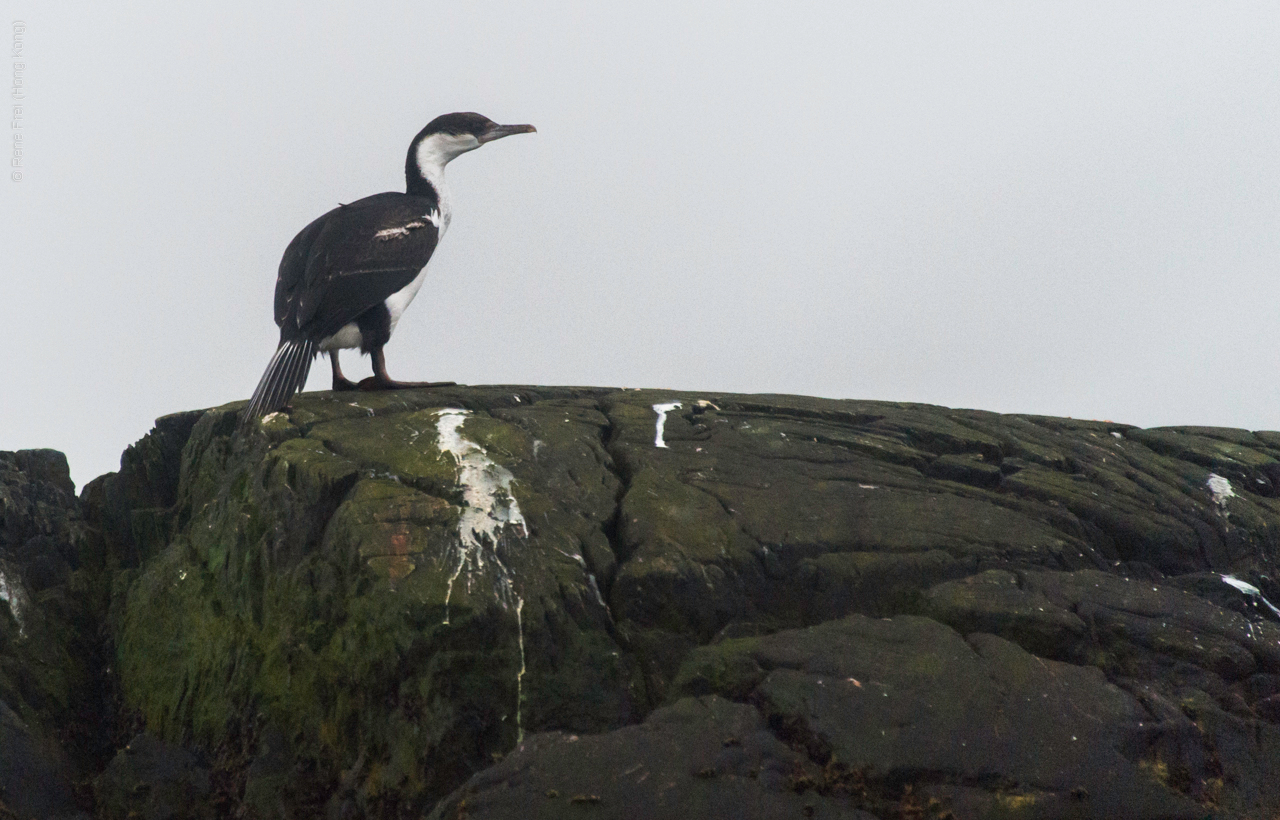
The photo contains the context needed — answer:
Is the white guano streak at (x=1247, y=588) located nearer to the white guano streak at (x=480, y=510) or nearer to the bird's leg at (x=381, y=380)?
the white guano streak at (x=480, y=510)

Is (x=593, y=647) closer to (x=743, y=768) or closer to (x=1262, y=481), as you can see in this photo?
(x=743, y=768)

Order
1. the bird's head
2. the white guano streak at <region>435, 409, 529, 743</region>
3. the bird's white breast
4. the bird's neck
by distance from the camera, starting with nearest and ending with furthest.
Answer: the white guano streak at <region>435, 409, 529, 743</region>, the bird's white breast, the bird's neck, the bird's head

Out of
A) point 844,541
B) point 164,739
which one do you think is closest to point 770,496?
point 844,541

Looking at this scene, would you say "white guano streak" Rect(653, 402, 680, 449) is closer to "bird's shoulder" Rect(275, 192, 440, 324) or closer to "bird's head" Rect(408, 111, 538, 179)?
"bird's shoulder" Rect(275, 192, 440, 324)

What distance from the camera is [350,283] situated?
7.03 metres

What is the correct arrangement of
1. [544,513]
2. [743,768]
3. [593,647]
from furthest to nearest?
[544,513], [593,647], [743,768]

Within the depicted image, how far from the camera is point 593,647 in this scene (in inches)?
203

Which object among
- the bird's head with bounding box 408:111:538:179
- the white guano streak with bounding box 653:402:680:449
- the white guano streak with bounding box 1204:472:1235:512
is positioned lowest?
the white guano streak with bounding box 1204:472:1235:512

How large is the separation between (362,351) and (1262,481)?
6393 millimetres

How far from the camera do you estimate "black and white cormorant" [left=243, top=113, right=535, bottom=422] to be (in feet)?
22.3

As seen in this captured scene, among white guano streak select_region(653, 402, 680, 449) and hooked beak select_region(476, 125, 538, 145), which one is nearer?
white guano streak select_region(653, 402, 680, 449)

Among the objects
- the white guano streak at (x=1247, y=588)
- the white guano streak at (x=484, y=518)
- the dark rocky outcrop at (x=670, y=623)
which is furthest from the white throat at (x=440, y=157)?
the white guano streak at (x=1247, y=588)

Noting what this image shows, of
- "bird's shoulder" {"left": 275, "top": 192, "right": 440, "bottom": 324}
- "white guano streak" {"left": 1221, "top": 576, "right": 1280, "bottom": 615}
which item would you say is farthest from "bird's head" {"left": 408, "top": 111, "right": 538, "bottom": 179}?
"white guano streak" {"left": 1221, "top": 576, "right": 1280, "bottom": 615}

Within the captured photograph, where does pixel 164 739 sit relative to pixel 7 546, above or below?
below
